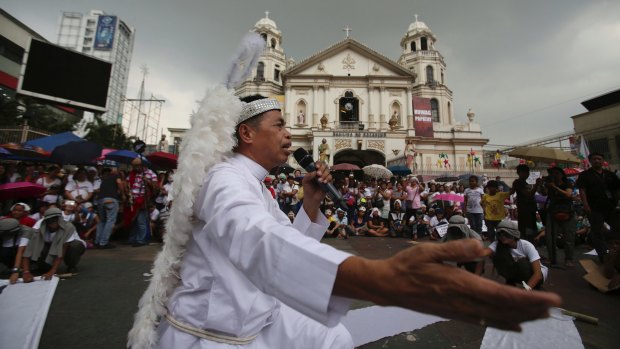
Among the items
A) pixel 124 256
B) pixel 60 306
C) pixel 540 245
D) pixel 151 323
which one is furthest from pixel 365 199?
pixel 151 323

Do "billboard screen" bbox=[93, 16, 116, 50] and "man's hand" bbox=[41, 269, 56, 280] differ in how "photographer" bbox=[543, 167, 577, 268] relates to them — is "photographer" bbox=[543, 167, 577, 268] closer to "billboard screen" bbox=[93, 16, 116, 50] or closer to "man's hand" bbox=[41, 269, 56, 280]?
"man's hand" bbox=[41, 269, 56, 280]

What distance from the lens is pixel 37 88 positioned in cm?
1201

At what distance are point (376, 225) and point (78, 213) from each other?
7.56 meters

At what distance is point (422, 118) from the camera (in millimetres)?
28234

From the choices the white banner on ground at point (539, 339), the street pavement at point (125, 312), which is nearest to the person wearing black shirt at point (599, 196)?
the street pavement at point (125, 312)

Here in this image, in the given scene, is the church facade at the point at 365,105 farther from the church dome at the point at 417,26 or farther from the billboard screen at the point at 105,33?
the billboard screen at the point at 105,33

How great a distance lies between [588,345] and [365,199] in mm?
7541

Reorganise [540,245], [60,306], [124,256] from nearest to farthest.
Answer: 1. [60,306]
2. [124,256]
3. [540,245]

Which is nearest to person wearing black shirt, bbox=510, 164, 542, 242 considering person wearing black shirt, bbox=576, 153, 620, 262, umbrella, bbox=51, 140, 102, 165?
person wearing black shirt, bbox=576, 153, 620, 262

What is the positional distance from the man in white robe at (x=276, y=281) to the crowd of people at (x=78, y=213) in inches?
161

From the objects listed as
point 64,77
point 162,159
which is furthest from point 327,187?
point 64,77

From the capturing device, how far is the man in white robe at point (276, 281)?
20.4 inches

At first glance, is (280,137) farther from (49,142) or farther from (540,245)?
(49,142)

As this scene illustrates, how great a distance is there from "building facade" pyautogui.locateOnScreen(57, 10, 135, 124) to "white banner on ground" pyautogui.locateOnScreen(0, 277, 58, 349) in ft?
236
